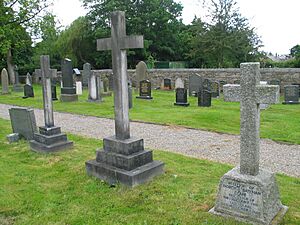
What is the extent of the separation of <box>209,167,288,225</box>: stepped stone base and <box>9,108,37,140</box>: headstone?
5712 mm

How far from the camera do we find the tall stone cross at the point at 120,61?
18.1ft

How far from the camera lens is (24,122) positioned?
28.2 ft

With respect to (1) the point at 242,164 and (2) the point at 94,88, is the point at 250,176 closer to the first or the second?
(1) the point at 242,164

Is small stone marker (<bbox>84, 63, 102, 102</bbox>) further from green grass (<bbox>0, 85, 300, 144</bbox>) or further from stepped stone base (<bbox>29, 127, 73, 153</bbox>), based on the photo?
stepped stone base (<bbox>29, 127, 73, 153</bbox>)

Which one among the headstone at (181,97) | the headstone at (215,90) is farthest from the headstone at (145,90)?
the headstone at (215,90)

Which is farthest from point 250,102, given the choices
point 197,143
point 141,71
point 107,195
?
point 141,71

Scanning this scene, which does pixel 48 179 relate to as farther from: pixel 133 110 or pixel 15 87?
pixel 15 87

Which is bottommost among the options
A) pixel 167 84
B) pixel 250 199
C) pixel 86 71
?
pixel 250 199

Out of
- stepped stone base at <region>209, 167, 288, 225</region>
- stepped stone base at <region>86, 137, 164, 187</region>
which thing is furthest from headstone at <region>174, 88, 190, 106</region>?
stepped stone base at <region>209, 167, 288, 225</region>

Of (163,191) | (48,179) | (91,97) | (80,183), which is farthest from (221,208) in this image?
(91,97)

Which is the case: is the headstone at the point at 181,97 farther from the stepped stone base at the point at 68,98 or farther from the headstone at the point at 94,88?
the stepped stone base at the point at 68,98

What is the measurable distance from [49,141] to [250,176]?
199 inches

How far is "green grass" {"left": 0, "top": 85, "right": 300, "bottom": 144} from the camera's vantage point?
10.4 m

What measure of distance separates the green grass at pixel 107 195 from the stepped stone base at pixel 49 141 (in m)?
0.62
